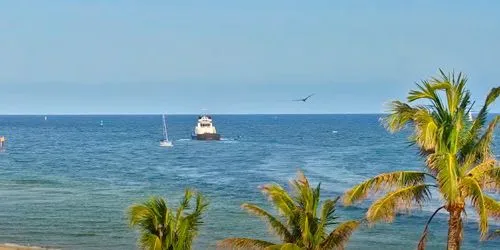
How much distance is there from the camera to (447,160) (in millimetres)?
15578

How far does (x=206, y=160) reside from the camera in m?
117

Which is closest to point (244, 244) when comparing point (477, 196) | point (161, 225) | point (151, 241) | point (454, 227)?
point (161, 225)

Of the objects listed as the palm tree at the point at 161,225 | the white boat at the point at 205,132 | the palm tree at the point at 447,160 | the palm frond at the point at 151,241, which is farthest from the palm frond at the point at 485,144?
the white boat at the point at 205,132

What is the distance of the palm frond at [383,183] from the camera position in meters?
16.5

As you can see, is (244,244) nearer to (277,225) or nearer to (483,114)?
(277,225)

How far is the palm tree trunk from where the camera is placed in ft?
52.3

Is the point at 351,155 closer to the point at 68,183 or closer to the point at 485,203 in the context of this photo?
the point at 68,183

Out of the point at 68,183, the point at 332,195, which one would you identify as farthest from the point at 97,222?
the point at 68,183

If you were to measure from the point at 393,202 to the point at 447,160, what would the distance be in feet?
4.79

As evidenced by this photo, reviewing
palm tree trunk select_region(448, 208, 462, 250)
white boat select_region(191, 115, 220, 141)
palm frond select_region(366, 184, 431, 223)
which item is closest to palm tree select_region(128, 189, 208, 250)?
palm frond select_region(366, 184, 431, 223)

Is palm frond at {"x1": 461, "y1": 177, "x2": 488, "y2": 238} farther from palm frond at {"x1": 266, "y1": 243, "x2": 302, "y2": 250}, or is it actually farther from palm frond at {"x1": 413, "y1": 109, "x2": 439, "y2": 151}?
palm frond at {"x1": 266, "y1": 243, "x2": 302, "y2": 250}

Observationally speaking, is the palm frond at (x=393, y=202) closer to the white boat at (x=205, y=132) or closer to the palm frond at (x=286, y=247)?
the palm frond at (x=286, y=247)

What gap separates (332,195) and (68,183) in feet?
98.8

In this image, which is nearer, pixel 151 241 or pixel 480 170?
pixel 480 170
